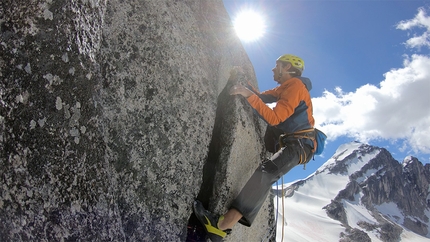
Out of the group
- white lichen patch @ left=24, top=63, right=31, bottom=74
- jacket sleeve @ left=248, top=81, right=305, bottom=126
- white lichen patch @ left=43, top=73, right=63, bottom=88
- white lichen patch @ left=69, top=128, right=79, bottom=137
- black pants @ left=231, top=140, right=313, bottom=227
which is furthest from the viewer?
jacket sleeve @ left=248, top=81, right=305, bottom=126

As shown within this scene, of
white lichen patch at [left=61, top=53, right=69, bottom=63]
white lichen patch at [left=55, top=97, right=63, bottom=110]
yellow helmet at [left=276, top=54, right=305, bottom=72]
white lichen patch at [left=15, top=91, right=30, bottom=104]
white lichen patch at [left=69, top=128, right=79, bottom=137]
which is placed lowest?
white lichen patch at [left=69, top=128, right=79, bottom=137]

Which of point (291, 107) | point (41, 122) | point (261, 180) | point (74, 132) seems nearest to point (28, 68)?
point (41, 122)

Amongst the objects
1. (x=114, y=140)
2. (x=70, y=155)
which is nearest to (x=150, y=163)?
(x=114, y=140)

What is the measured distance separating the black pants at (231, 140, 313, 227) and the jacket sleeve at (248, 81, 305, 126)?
0.72 m

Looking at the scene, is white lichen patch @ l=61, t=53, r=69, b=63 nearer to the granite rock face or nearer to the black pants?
the granite rock face

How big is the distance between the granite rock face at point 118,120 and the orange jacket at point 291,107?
0.71 meters

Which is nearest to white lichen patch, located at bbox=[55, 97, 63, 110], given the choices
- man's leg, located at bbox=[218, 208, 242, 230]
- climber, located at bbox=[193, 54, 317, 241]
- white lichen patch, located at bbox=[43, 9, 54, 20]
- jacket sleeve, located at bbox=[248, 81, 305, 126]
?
white lichen patch, located at bbox=[43, 9, 54, 20]

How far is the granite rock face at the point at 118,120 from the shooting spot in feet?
12.7

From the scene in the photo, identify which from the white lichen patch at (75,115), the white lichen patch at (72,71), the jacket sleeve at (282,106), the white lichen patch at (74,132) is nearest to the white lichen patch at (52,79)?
the white lichen patch at (72,71)

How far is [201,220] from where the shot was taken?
6.38m

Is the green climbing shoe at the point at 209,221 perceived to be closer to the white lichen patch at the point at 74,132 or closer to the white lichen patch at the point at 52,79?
the white lichen patch at the point at 74,132

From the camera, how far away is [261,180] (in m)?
6.80

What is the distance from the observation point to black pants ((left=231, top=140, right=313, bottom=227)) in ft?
22.1

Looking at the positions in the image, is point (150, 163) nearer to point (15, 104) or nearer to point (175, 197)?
point (175, 197)
